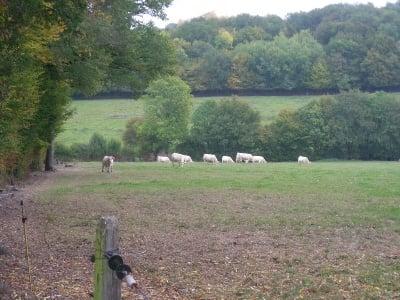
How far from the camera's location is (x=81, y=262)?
9.55 meters

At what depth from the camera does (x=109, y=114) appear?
289 ft

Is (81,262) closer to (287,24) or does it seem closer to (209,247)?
(209,247)

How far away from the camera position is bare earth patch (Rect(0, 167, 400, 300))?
803 cm

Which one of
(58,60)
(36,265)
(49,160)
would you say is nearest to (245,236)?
(36,265)

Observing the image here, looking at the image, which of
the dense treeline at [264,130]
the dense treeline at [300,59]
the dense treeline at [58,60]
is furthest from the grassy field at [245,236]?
the dense treeline at [300,59]

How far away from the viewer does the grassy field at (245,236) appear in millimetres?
8422

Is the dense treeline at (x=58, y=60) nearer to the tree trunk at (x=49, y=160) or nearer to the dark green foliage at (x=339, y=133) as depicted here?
the tree trunk at (x=49, y=160)

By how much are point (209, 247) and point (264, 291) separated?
2.86 meters

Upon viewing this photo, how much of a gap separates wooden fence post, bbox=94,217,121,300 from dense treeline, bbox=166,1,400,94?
318 ft

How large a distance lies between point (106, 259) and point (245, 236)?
302 inches

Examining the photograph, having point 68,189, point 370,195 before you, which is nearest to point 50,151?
point 68,189

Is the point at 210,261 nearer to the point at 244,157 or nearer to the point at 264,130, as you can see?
the point at 244,157

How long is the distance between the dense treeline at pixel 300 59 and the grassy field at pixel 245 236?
273ft

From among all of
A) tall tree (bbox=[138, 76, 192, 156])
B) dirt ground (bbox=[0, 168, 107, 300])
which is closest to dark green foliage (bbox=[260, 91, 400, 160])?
tall tree (bbox=[138, 76, 192, 156])
